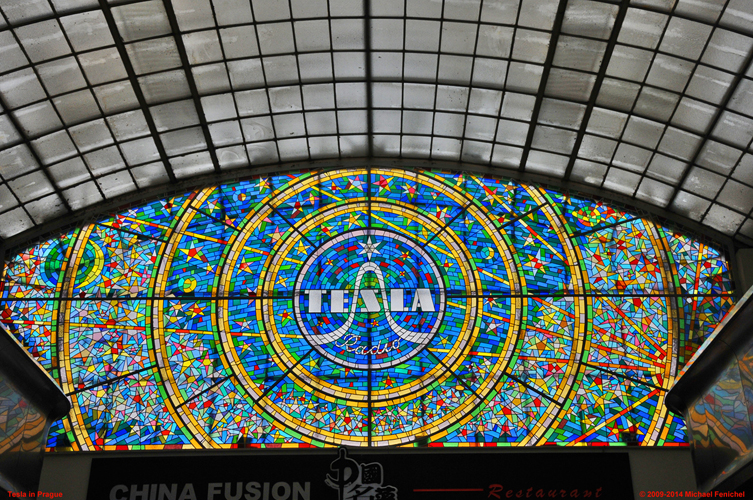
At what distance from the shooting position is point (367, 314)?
28.6 meters

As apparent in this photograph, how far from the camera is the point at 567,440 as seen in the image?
26.5m

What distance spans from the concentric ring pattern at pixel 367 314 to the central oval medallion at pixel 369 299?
0.06 m

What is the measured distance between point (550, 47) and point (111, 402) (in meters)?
19.4

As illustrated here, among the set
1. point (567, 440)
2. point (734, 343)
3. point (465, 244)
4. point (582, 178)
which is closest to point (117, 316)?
point (465, 244)

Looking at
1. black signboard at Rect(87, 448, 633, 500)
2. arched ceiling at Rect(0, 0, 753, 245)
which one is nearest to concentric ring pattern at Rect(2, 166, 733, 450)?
black signboard at Rect(87, 448, 633, 500)

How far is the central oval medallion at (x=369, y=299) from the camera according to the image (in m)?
28.1

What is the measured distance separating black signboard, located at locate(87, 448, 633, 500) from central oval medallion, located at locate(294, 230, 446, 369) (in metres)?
3.83

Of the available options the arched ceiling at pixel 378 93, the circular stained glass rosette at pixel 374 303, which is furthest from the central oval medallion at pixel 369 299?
the arched ceiling at pixel 378 93

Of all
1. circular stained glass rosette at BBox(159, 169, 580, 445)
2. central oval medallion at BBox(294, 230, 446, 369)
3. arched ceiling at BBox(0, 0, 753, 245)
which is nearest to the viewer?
arched ceiling at BBox(0, 0, 753, 245)

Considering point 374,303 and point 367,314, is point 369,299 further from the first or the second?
point 367,314

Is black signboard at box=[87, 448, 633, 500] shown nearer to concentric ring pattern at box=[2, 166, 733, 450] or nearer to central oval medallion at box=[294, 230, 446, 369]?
concentric ring pattern at box=[2, 166, 733, 450]

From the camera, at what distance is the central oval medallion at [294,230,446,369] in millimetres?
28078

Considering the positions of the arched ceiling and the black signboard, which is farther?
the arched ceiling

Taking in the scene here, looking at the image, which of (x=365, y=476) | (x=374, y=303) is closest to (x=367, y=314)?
(x=374, y=303)
